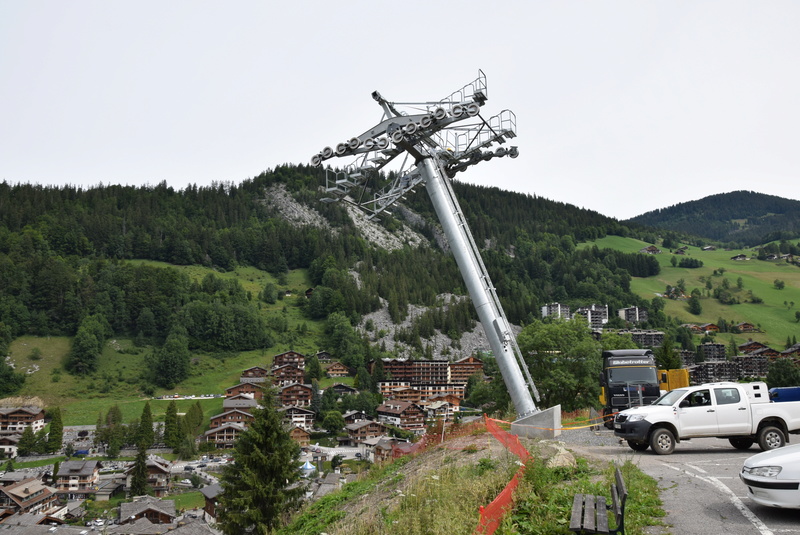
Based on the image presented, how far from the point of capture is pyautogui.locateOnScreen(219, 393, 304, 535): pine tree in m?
22.1

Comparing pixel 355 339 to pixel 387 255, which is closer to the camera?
pixel 355 339

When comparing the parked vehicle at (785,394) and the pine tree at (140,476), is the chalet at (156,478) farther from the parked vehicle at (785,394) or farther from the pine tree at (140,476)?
the parked vehicle at (785,394)

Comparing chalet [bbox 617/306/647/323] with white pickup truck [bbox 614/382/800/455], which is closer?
white pickup truck [bbox 614/382/800/455]

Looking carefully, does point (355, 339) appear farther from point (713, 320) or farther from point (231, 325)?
point (713, 320)

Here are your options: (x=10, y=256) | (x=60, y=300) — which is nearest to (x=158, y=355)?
(x=60, y=300)

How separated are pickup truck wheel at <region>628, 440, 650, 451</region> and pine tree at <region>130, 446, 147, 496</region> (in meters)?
58.6

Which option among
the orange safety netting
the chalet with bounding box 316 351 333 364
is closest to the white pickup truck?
the orange safety netting

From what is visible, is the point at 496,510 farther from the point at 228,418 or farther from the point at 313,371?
the point at 313,371

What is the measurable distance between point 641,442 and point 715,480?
381cm

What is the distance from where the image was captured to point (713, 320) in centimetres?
16438

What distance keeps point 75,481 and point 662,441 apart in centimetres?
6774

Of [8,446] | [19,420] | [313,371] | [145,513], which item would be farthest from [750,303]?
[8,446]

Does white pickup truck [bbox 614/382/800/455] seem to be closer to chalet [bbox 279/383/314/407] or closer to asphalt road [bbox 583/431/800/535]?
asphalt road [bbox 583/431/800/535]

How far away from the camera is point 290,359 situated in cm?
12544
